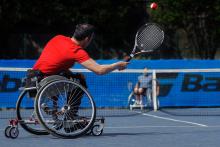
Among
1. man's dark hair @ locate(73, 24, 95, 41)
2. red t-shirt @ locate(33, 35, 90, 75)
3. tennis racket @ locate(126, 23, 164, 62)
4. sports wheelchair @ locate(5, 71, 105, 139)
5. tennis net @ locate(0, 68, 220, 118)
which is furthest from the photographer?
tennis net @ locate(0, 68, 220, 118)

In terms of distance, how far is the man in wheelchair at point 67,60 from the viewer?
8594mm

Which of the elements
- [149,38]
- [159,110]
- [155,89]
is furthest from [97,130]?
[155,89]

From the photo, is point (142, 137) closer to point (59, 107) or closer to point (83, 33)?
point (59, 107)

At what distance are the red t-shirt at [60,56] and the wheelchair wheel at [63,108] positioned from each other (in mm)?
263

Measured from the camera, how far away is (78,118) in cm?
868

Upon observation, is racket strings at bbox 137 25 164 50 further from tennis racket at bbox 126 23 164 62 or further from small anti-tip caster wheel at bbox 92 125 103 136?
small anti-tip caster wheel at bbox 92 125 103 136

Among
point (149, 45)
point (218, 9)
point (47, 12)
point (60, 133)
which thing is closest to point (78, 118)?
point (60, 133)

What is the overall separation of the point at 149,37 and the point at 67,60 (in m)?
1.63

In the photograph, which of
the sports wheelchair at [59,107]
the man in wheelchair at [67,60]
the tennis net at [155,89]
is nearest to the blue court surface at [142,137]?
the sports wheelchair at [59,107]

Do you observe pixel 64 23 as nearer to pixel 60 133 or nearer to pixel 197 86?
pixel 197 86

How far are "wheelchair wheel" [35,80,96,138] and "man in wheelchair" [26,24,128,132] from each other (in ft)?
0.16

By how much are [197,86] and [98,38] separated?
15.1 meters

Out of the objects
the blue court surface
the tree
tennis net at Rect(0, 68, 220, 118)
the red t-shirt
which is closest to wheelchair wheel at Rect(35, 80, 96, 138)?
the blue court surface

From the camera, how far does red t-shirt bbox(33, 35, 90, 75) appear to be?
8.60 m
